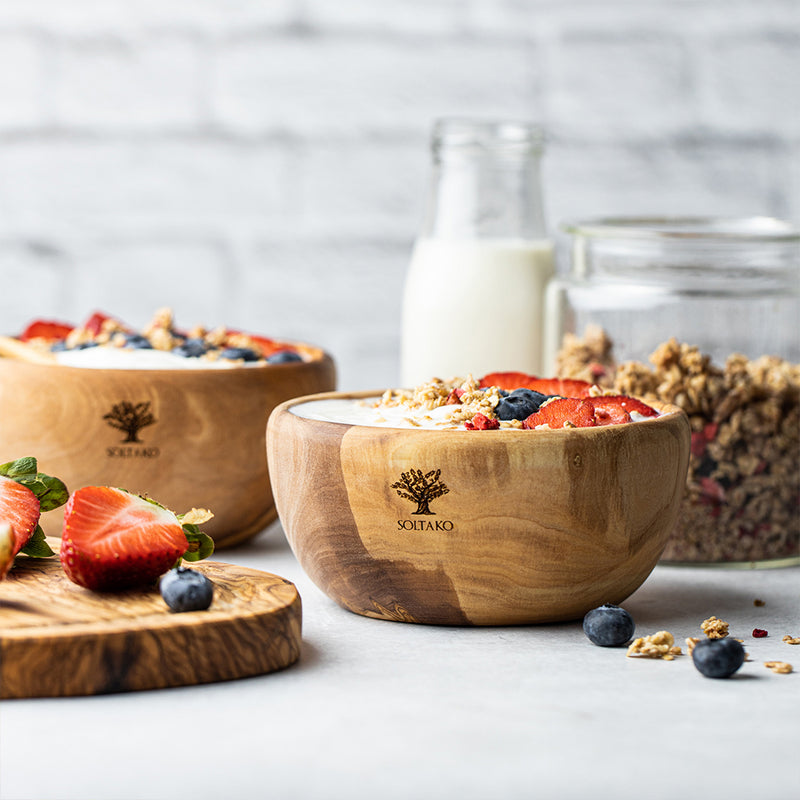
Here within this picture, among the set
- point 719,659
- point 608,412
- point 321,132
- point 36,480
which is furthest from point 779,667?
point 321,132

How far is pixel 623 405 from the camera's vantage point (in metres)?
0.90

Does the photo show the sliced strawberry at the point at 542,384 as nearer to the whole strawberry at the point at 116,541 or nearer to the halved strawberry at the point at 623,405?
the halved strawberry at the point at 623,405

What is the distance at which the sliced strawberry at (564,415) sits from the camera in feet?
2.78

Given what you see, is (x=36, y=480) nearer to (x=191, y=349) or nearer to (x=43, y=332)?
(x=191, y=349)

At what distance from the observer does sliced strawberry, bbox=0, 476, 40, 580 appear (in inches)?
33.9

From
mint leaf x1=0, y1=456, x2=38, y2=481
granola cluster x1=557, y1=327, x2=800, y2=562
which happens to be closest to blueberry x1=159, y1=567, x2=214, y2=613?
mint leaf x1=0, y1=456, x2=38, y2=481

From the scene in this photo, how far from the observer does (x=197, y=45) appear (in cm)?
171

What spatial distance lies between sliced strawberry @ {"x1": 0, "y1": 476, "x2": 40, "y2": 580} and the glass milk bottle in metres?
0.52

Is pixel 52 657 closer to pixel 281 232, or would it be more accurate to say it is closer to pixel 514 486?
pixel 514 486

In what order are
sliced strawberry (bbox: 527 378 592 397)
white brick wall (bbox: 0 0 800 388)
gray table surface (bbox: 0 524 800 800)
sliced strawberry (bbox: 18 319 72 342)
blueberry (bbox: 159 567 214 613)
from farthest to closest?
white brick wall (bbox: 0 0 800 388) < sliced strawberry (bbox: 18 319 72 342) < sliced strawberry (bbox: 527 378 592 397) < blueberry (bbox: 159 567 214 613) < gray table surface (bbox: 0 524 800 800)

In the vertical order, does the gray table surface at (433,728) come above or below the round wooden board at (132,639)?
below

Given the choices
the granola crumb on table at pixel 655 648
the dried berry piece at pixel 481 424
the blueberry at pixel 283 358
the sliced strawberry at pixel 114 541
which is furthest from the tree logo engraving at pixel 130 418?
the granola crumb on table at pixel 655 648

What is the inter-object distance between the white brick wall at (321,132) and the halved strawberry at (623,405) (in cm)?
83

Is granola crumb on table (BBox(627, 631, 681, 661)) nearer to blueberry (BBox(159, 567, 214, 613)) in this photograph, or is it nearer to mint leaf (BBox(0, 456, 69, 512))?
blueberry (BBox(159, 567, 214, 613))
